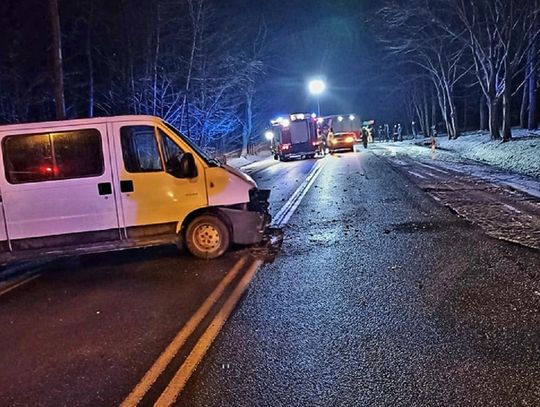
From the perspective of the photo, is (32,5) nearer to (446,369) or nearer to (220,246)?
(220,246)

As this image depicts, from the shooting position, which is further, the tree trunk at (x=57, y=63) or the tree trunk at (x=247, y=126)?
the tree trunk at (x=247, y=126)

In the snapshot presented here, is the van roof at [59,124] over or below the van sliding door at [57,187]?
over

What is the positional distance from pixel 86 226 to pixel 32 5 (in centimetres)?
2000

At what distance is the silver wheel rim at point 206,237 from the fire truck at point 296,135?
94.0 ft

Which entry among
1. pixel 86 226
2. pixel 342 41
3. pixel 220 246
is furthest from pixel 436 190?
pixel 342 41

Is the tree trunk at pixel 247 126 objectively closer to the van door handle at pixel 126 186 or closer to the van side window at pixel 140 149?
the van side window at pixel 140 149

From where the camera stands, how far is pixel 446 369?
409 centimetres

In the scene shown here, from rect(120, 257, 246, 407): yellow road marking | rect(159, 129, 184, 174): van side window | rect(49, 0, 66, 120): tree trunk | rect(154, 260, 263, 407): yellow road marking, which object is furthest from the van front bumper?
rect(49, 0, 66, 120): tree trunk

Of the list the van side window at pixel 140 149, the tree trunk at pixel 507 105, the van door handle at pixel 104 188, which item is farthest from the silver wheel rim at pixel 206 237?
the tree trunk at pixel 507 105

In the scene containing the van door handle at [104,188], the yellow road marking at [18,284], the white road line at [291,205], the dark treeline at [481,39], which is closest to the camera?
the yellow road marking at [18,284]

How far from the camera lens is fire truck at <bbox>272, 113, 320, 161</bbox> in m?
36.3

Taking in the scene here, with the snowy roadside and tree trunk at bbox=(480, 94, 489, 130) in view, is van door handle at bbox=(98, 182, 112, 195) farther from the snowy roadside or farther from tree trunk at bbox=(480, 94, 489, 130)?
tree trunk at bbox=(480, 94, 489, 130)

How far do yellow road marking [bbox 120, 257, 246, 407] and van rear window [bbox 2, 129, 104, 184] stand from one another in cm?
262

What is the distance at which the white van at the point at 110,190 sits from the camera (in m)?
7.54
